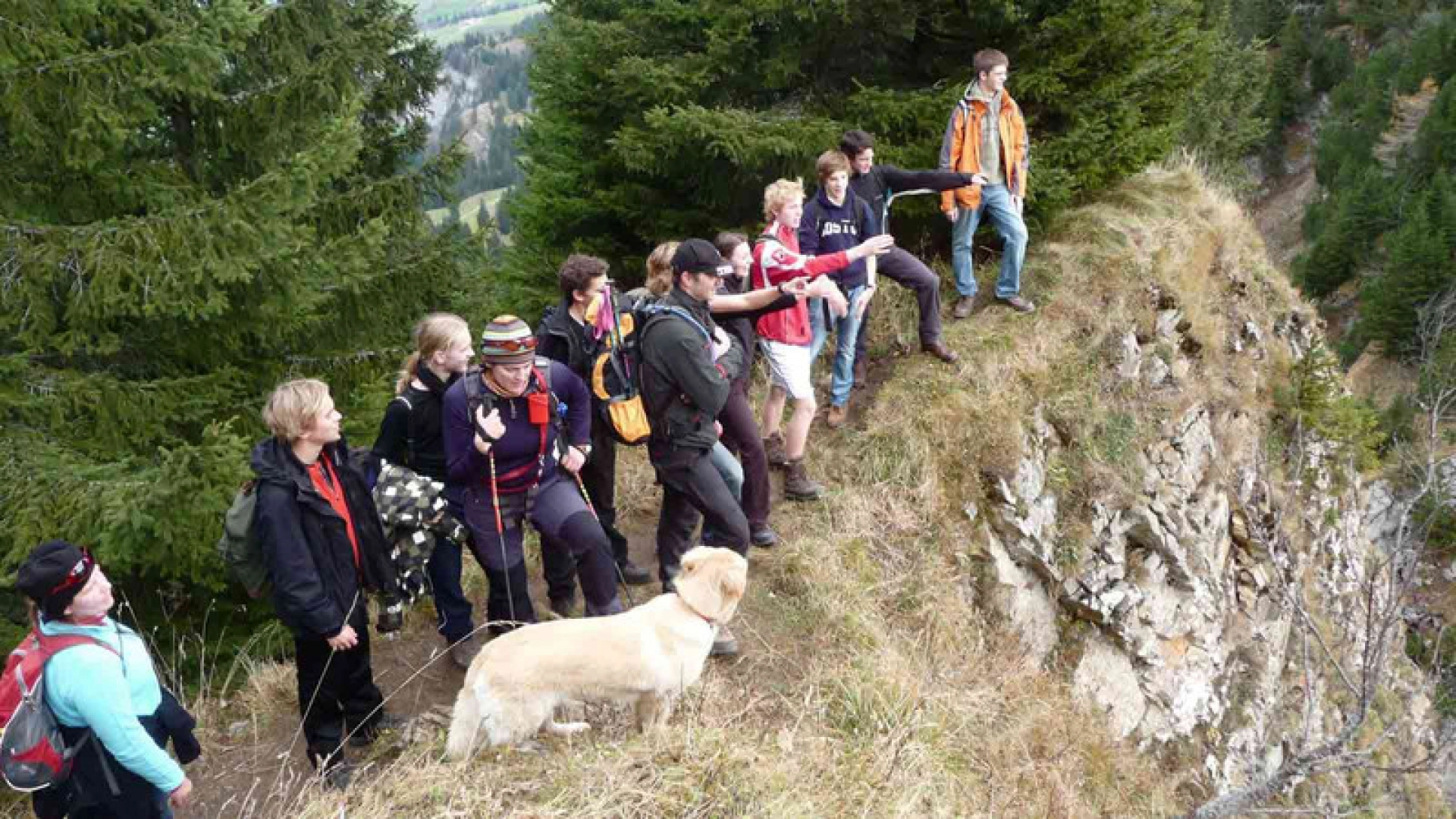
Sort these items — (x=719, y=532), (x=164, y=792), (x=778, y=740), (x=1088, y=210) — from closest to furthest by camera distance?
(x=164, y=792) < (x=778, y=740) < (x=719, y=532) < (x=1088, y=210)

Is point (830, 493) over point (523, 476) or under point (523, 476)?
under

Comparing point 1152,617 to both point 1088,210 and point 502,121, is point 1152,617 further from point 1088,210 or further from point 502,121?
point 502,121

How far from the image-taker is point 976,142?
7.57 m

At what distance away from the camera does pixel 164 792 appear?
3.33 meters

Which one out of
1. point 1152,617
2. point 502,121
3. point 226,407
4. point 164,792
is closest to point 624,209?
point 226,407

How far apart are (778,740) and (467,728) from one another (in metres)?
1.51

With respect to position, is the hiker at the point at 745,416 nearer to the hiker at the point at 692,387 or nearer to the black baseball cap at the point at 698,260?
the hiker at the point at 692,387

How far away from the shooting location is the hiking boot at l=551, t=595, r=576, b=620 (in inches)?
200

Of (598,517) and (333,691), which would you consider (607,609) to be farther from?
(333,691)

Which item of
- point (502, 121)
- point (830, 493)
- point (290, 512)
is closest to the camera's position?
point (290, 512)

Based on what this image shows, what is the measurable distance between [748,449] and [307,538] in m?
2.61

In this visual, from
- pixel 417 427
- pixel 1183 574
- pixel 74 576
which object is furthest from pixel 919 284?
pixel 74 576

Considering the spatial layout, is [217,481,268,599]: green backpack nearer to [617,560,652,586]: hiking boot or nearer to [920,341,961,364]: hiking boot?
[617,560,652,586]: hiking boot

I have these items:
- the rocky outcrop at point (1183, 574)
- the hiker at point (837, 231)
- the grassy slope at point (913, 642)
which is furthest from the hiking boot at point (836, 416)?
the rocky outcrop at point (1183, 574)
